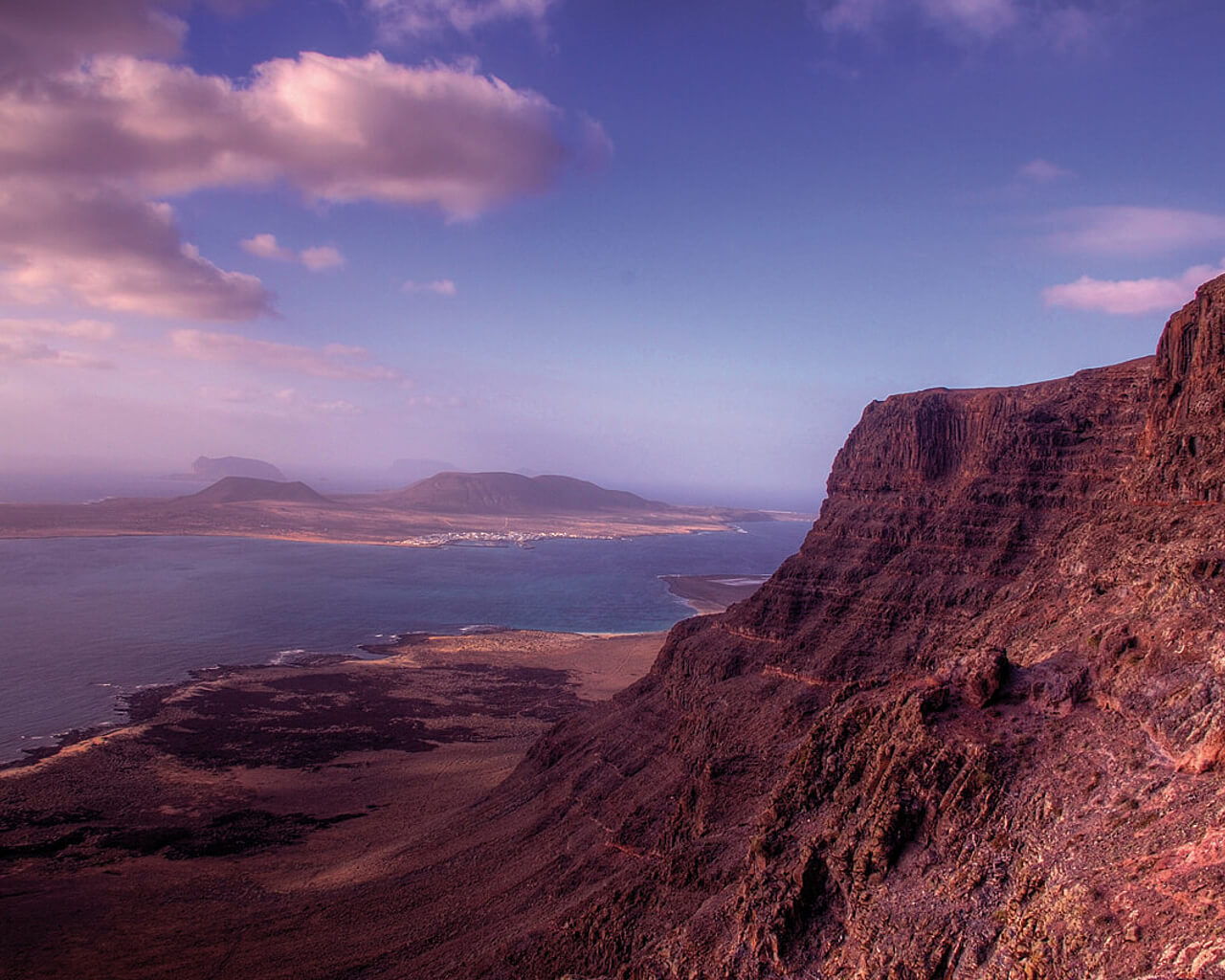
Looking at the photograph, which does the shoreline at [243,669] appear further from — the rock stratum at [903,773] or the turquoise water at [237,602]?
the rock stratum at [903,773]

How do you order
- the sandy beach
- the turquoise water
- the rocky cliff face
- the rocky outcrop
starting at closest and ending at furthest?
the rocky cliff face < the rocky outcrop < the sandy beach < the turquoise water

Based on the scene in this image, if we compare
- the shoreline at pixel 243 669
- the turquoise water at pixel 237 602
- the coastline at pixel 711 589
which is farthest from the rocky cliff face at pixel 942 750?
the coastline at pixel 711 589

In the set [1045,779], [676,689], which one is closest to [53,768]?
[676,689]

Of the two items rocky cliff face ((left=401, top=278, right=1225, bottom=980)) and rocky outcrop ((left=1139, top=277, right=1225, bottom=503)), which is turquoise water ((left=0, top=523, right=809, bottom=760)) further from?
rocky outcrop ((left=1139, top=277, right=1225, bottom=503))

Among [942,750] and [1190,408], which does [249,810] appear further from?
[1190,408]

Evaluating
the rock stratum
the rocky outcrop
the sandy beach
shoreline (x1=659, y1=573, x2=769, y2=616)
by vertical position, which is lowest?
the sandy beach

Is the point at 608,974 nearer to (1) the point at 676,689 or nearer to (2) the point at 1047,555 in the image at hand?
(1) the point at 676,689

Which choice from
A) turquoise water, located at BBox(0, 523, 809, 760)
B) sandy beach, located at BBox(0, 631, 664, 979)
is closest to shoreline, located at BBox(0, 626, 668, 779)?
sandy beach, located at BBox(0, 631, 664, 979)
